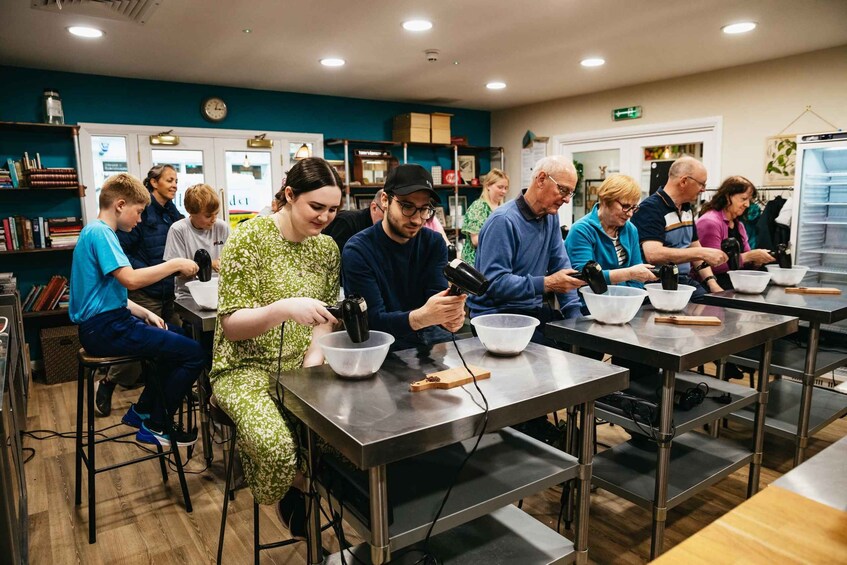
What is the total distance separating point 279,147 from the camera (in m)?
6.04

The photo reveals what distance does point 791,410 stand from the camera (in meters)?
2.95

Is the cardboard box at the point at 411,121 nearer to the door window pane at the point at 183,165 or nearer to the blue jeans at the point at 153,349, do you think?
the door window pane at the point at 183,165

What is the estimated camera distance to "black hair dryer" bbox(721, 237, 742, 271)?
3.16m

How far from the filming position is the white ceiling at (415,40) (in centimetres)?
333

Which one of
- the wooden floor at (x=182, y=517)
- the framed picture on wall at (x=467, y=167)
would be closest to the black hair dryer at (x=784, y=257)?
the wooden floor at (x=182, y=517)

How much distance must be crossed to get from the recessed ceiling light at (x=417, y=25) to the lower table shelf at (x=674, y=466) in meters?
2.79

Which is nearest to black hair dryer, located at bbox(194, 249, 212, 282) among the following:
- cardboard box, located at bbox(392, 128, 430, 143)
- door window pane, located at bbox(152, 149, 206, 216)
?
door window pane, located at bbox(152, 149, 206, 216)

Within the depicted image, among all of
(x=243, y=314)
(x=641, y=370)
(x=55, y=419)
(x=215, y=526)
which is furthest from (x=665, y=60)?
(x=55, y=419)

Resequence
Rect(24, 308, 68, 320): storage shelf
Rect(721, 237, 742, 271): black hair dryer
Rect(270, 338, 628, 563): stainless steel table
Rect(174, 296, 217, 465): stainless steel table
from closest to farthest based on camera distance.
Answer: Rect(270, 338, 628, 563): stainless steel table < Rect(174, 296, 217, 465): stainless steel table < Rect(721, 237, 742, 271): black hair dryer < Rect(24, 308, 68, 320): storage shelf

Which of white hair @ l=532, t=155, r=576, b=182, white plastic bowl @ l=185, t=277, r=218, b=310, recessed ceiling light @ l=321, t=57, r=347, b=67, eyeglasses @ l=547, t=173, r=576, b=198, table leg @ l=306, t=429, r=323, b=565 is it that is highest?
recessed ceiling light @ l=321, t=57, r=347, b=67

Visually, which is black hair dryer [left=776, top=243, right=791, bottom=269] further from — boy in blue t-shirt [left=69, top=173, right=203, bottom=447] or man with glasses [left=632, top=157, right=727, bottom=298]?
boy in blue t-shirt [left=69, top=173, right=203, bottom=447]

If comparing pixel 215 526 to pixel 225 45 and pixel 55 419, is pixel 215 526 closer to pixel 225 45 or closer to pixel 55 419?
pixel 55 419

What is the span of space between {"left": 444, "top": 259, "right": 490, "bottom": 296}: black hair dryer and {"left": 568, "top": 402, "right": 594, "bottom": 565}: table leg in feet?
1.61

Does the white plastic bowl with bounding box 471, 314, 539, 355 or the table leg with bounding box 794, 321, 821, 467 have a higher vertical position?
the white plastic bowl with bounding box 471, 314, 539, 355
